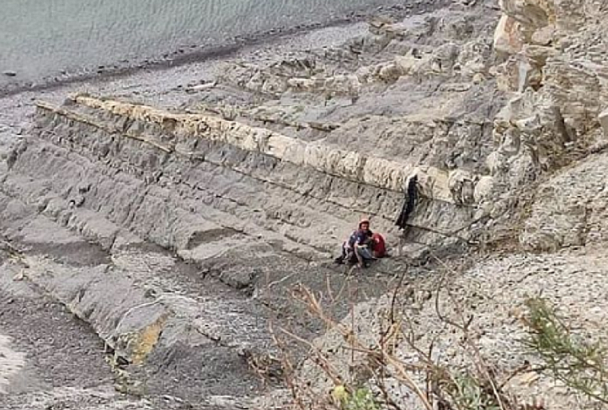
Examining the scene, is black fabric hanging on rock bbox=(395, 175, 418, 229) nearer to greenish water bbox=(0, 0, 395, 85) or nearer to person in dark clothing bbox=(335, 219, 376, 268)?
person in dark clothing bbox=(335, 219, 376, 268)

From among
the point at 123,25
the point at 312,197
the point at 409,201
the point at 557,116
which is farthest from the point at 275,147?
the point at 123,25

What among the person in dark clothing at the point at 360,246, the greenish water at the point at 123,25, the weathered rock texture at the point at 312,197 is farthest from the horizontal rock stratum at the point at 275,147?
the greenish water at the point at 123,25

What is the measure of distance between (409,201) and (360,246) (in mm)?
919

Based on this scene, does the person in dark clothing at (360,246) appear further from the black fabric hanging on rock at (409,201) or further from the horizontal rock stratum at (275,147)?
the horizontal rock stratum at (275,147)

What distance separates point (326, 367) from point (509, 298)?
4580 millimetres

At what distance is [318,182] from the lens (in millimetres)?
16953

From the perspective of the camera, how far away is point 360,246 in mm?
15086

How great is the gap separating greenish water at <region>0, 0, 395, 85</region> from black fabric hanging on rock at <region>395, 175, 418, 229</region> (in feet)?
71.7

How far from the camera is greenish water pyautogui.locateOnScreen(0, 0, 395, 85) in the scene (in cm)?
3625

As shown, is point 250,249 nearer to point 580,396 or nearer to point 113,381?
point 113,381

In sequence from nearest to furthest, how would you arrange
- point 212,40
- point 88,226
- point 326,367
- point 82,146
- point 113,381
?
point 326,367 < point 113,381 < point 88,226 < point 82,146 < point 212,40

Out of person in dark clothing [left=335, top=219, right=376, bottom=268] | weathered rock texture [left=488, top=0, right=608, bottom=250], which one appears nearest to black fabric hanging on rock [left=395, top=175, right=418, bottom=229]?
person in dark clothing [left=335, top=219, right=376, bottom=268]

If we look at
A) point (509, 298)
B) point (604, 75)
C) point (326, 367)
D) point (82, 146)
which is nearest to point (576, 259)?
point (509, 298)

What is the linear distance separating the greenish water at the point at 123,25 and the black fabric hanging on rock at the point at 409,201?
2186 cm
